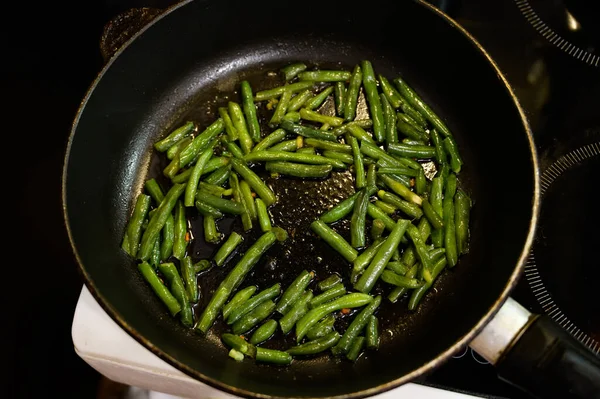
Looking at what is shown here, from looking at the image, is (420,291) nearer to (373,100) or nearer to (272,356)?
(272,356)

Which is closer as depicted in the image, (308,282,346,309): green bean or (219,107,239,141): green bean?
(308,282,346,309): green bean

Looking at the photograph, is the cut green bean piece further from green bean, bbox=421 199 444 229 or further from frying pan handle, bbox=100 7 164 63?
frying pan handle, bbox=100 7 164 63

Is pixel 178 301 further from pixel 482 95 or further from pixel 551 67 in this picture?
pixel 551 67

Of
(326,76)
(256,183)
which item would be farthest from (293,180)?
(326,76)

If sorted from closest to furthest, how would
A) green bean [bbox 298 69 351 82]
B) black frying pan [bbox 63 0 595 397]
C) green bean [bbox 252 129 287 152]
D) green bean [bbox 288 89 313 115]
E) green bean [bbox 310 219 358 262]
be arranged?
black frying pan [bbox 63 0 595 397] < green bean [bbox 310 219 358 262] < green bean [bbox 252 129 287 152] < green bean [bbox 288 89 313 115] < green bean [bbox 298 69 351 82]

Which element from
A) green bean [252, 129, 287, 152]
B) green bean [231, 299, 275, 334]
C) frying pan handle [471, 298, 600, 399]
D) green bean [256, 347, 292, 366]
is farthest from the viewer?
green bean [252, 129, 287, 152]

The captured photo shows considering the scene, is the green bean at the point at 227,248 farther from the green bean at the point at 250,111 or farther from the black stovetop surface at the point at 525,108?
the black stovetop surface at the point at 525,108


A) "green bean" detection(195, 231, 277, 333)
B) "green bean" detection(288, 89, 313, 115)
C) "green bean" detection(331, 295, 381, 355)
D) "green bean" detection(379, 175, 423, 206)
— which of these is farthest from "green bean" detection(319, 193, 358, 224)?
"green bean" detection(288, 89, 313, 115)

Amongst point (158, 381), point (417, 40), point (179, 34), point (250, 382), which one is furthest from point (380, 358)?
point (179, 34)
